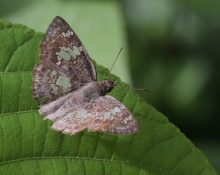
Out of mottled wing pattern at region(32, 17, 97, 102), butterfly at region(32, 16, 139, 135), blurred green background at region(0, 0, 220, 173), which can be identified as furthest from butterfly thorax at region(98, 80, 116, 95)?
blurred green background at region(0, 0, 220, 173)

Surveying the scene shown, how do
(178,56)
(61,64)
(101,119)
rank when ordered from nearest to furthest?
1. (101,119)
2. (61,64)
3. (178,56)

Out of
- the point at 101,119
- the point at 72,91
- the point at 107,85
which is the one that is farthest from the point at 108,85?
the point at 72,91

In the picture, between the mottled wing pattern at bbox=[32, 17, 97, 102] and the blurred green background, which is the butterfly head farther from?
the blurred green background

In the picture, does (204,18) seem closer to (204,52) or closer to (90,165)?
(204,52)

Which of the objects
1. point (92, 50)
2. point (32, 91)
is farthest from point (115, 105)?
point (92, 50)

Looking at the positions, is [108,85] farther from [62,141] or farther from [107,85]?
[62,141]
